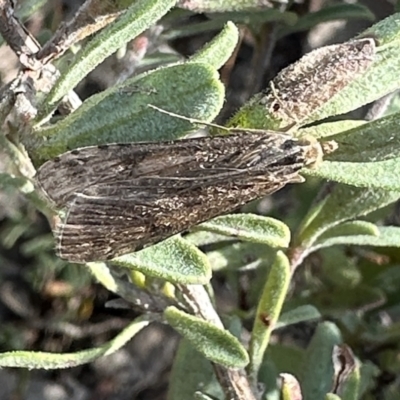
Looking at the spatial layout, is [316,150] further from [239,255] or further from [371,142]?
[239,255]

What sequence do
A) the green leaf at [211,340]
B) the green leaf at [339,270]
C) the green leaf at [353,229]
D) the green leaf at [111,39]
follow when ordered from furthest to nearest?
1. the green leaf at [339,270]
2. the green leaf at [353,229]
3. the green leaf at [211,340]
4. the green leaf at [111,39]

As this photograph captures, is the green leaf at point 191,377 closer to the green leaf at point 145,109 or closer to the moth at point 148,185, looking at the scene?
the moth at point 148,185

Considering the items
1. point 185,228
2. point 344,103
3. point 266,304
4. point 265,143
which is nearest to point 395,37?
point 344,103

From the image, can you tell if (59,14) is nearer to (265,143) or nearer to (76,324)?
(76,324)

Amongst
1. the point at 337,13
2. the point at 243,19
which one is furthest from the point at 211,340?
the point at 337,13

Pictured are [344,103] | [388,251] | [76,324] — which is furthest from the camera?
[76,324]

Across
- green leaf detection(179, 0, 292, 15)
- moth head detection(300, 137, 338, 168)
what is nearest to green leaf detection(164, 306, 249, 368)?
moth head detection(300, 137, 338, 168)

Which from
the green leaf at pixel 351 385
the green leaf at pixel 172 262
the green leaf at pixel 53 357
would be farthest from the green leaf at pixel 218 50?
the green leaf at pixel 351 385

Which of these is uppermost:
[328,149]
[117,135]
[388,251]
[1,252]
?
[117,135]
